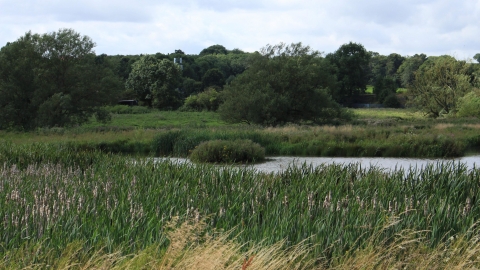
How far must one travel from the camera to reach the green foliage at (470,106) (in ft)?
156

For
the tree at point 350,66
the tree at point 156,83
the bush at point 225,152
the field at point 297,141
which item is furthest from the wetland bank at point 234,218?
the tree at point 350,66

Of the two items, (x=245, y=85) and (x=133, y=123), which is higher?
(x=245, y=85)

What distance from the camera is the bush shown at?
22375 mm

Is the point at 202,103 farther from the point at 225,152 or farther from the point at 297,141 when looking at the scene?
the point at 225,152

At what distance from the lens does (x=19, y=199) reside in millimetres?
8375

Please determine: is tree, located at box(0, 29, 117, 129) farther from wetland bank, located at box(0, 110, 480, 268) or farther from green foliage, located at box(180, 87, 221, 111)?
green foliage, located at box(180, 87, 221, 111)

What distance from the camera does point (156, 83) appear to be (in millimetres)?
65750

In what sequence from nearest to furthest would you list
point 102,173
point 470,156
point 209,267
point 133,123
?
point 209,267 < point 102,173 < point 470,156 < point 133,123

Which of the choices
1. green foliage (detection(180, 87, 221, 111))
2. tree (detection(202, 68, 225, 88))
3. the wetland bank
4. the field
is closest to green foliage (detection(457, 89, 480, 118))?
the field

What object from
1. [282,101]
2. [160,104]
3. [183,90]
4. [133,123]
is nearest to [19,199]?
[282,101]

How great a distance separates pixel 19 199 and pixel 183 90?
73111 mm

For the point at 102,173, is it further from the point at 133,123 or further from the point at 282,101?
the point at 133,123

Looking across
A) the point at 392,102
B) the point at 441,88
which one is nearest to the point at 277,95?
the point at 441,88

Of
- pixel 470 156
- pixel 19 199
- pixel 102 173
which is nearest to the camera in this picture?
pixel 19 199
